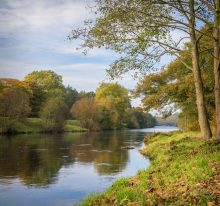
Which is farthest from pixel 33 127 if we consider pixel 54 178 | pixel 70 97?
pixel 54 178

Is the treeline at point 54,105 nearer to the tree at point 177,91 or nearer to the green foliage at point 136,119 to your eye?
the green foliage at point 136,119

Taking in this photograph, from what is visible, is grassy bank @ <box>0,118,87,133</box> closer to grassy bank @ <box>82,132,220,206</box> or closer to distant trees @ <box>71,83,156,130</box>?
distant trees @ <box>71,83,156,130</box>

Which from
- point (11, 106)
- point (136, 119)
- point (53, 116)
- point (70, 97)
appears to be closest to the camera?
point (11, 106)

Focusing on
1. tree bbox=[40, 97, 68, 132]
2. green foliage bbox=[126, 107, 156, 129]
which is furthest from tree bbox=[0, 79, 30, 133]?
green foliage bbox=[126, 107, 156, 129]

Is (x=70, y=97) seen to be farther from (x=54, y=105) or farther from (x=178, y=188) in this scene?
(x=178, y=188)

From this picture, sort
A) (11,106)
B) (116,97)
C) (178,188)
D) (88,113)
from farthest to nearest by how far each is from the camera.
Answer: (116,97) → (88,113) → (11,106) → (178,188)

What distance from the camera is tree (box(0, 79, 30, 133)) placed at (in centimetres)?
7938

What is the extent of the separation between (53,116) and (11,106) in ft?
46.3

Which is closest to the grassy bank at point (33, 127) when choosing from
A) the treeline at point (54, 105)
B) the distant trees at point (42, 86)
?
the treeline at point (54, 105)

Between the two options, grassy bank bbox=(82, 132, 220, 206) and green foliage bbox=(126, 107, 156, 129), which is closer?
grassy bank bbox=(82, 132, 220, 206)

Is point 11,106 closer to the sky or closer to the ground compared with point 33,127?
closer to the sky

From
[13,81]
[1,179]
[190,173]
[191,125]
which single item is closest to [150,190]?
[190,173]

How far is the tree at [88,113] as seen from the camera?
108812 mm

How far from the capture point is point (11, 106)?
269 ft
